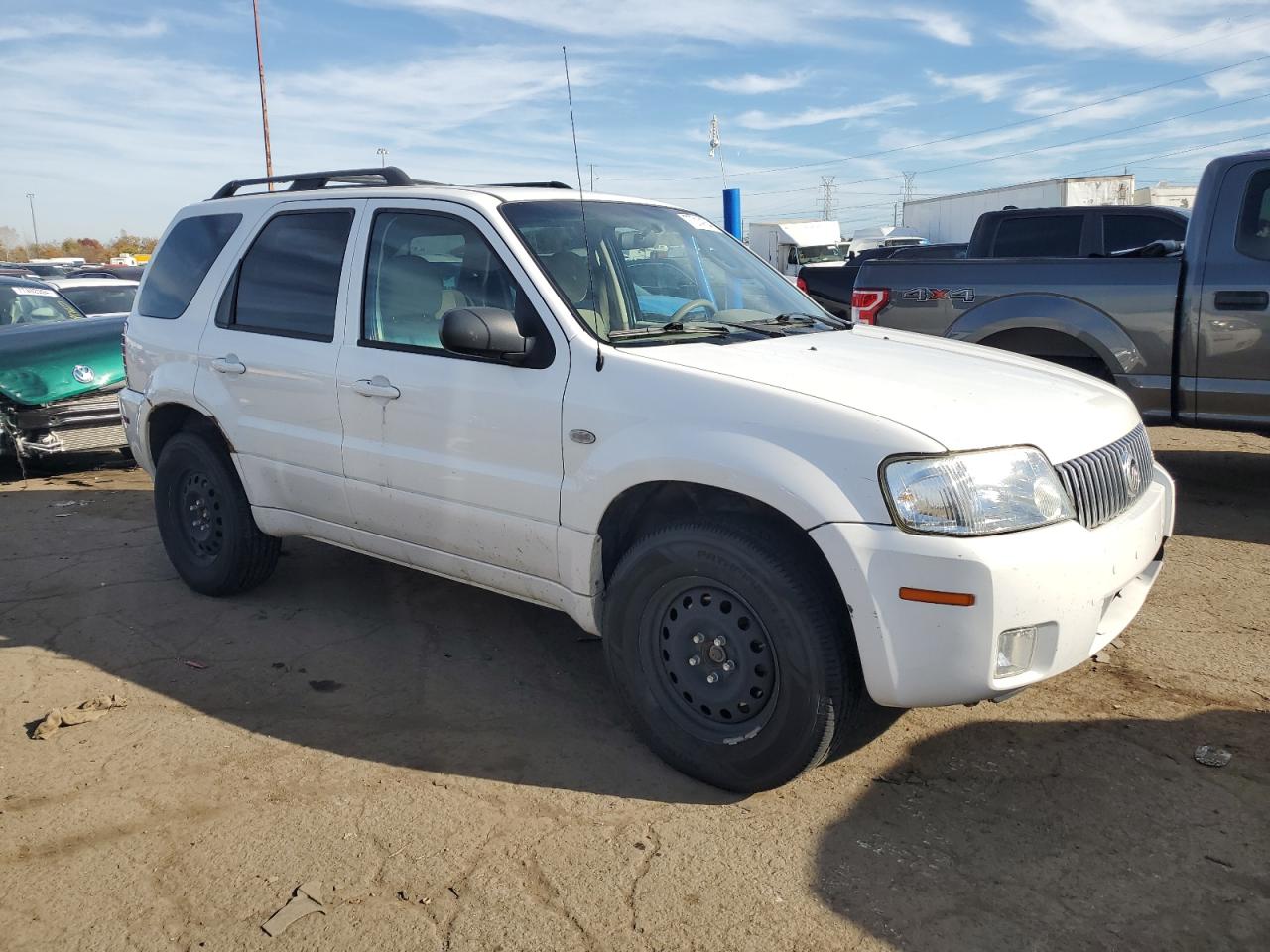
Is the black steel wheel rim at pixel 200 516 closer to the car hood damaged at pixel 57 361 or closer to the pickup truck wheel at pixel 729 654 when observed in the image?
the pickup truck wheel at pixel 729 654

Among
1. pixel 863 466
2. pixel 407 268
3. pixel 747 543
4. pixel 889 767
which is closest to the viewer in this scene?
pixel 863 466

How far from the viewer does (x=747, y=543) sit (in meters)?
→ 3.11

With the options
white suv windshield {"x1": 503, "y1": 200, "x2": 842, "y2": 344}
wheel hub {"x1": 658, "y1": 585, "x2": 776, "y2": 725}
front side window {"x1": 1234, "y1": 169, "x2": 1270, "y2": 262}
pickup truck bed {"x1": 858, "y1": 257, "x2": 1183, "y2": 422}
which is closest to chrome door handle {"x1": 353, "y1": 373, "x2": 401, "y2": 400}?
white suv windshield {"x1": 503, "y1": 200, "x2": 842, "y2": 344}

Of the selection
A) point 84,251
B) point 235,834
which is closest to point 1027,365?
point 235,834

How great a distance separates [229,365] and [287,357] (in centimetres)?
43

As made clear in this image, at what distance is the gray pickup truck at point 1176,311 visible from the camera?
6.11 metres

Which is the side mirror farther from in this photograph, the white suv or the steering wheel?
the steering wheel

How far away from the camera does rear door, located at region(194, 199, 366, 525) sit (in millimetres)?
4410

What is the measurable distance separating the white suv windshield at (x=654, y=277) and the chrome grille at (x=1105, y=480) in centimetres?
127

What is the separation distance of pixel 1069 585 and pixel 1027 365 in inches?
50.1

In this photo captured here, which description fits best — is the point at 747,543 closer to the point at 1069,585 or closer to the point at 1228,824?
the point at 1069,585

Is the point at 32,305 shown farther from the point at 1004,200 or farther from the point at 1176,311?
the point at 1004,200

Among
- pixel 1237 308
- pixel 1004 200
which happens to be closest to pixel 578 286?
pixel 1237 308

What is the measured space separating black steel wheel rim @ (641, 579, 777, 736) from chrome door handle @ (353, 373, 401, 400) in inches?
55.3
